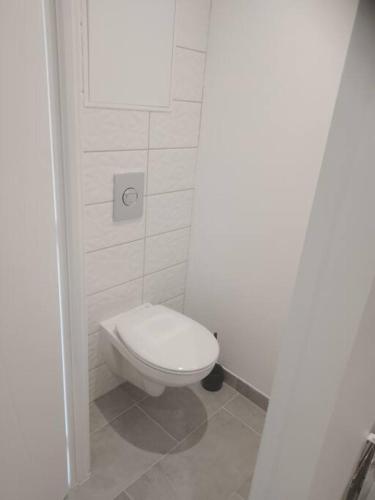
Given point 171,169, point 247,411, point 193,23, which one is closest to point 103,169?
point 171,169

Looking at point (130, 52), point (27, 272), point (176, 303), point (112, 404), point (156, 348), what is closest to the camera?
point (27, 272)

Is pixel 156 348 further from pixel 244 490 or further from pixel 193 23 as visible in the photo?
pixel 193 23

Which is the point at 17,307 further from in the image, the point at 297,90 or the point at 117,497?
the point at 297,90

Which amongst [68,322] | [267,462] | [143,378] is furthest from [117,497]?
[267,462]

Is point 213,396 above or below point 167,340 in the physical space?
below

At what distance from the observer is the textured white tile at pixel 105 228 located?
1.48 m

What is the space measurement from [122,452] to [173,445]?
23 cm

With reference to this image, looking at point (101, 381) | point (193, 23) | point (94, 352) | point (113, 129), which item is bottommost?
point (101, 381)

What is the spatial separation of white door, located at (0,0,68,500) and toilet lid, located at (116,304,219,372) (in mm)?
399

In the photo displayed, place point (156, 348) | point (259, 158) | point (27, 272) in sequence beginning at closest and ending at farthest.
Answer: point (27, 272), point (156, 348), point (259, 158)

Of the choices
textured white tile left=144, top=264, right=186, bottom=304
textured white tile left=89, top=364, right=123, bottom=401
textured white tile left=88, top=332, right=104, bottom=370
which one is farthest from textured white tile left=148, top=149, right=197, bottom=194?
textured white tile left=89, top=364, right=123, bottom=401

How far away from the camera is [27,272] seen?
0.92m

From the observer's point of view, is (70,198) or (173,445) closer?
(70,198)

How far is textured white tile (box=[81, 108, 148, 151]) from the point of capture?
1333 mm
